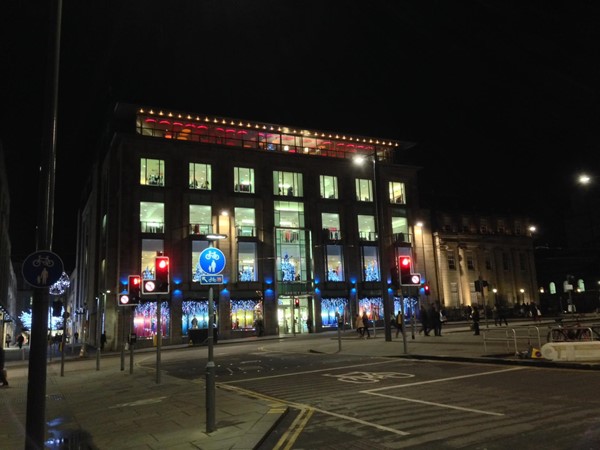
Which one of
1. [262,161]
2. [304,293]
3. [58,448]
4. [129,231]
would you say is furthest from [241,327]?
[58,448]

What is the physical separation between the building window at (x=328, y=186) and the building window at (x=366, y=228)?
145 inches

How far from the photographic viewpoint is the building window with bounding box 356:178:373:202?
52219mm

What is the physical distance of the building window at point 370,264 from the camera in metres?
50.1

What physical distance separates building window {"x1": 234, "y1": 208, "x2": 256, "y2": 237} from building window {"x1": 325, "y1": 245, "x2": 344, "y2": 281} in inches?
314

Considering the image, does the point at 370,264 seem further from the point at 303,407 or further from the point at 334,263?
the point at 303,407

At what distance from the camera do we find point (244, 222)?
45938 mm

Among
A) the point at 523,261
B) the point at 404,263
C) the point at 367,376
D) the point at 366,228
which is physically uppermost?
the point at 366,228

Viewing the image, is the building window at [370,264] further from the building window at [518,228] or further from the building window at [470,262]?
the building window at [518,228]

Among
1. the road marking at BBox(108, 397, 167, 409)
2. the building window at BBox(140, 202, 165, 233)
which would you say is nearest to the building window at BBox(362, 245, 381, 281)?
the building window at BBox(140, 202, 165, 233)

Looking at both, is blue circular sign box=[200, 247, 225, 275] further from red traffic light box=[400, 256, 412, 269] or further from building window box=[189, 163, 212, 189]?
building window box=[189, 163, 212, 189]

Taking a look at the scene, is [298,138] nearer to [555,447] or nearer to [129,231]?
[129,231]

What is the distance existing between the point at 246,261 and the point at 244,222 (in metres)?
3.77

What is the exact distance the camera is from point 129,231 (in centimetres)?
4109

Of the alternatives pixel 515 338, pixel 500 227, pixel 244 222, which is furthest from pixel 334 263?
pixel 515 338
